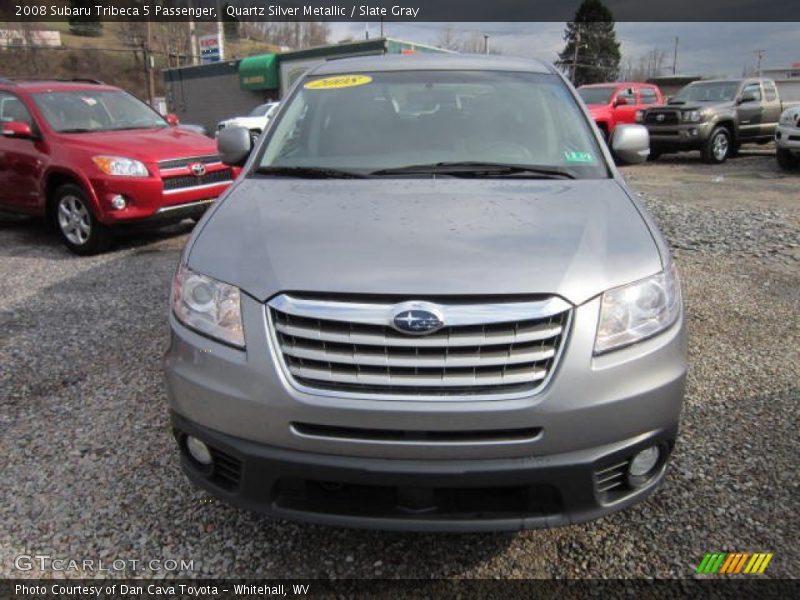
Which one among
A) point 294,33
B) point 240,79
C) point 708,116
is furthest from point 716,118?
point 294,33

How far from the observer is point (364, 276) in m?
1.94

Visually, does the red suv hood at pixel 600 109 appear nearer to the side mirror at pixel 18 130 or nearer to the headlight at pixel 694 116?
the headlight at pixel 694 116

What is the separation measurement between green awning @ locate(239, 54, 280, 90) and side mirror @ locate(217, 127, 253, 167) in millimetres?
32116

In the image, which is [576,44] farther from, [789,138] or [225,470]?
[225,470]

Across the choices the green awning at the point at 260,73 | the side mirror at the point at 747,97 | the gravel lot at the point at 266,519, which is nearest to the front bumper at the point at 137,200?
the gravel lot at the point at 266,519

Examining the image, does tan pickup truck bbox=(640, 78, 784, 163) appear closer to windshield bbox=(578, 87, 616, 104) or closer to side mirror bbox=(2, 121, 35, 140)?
windshield bbox=(578, 87, 616, 104)

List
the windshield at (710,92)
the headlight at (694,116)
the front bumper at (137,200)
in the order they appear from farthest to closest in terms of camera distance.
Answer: the windshield at (710,92) → the headlight at (694,116) → the front bumper at (137,200)

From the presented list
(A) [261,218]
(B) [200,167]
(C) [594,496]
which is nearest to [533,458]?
(C) [594,496]

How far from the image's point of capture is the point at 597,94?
1669 cm

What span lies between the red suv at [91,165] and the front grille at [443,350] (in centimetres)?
513

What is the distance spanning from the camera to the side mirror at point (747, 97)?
14887mm

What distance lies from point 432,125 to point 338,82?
71 centimetres

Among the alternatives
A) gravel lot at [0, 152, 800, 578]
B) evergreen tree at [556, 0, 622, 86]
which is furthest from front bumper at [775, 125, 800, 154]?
evergreen tree at [556, 0, 622, 86]

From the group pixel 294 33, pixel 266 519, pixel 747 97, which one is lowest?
pixel 266 519
